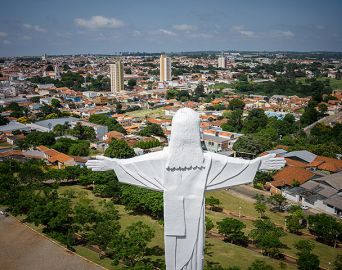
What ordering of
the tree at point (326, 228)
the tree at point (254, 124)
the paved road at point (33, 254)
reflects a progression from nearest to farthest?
the paved road at point (33, 254)
the tree at point (326, 228)
the tree at point (254, 124)

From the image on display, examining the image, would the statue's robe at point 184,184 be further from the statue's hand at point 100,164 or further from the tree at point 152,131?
the tree at point 152,131

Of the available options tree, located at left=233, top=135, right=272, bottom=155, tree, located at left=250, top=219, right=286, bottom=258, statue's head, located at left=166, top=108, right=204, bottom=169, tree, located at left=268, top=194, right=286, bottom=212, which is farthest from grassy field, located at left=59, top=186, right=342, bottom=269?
tree, located at left=233, top=135, right=272, bottom=155

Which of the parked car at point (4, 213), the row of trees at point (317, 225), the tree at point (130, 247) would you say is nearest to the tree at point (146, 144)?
the row of trees at point (317, 225)

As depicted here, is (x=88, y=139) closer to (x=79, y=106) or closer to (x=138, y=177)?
(x=79, y=106)

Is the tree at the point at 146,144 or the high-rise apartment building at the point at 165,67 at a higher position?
the high-rise apartment building at the point at 165,67

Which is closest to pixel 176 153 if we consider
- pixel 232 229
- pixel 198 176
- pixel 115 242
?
pixel 198 176

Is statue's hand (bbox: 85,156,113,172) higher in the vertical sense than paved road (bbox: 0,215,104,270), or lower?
higher

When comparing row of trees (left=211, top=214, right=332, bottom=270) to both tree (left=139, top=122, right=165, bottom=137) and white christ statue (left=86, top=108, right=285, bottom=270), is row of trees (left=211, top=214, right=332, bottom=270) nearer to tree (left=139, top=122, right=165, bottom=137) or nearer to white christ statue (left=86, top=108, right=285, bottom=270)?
white christ statue (left=86, top=108, right=285, bottom=270)
